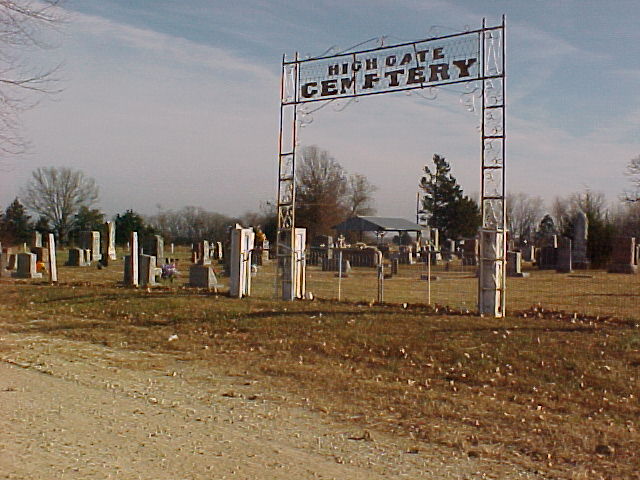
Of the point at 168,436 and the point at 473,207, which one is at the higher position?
the point at 473,207

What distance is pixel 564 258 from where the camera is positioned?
34938 mm

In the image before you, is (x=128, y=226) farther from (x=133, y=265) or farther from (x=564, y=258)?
(x=133, y=265)

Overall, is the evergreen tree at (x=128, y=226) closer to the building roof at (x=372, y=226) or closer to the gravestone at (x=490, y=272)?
the building roof at (x=372, y=226)

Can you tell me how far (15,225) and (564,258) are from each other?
50291mm

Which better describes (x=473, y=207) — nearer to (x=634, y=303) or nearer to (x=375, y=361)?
(x=634, y=303)

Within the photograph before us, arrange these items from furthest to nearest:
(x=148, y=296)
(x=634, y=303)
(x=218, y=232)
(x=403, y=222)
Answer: (x=218, y=232), (x=403, y=222), (x=634, y=303), (x=148, y=296)

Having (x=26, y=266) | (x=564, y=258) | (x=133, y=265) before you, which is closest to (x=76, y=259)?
(x=26, y=266)

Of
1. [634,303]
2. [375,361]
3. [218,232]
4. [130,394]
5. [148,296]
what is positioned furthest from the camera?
[218,232]

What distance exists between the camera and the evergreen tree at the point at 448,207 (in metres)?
59.1

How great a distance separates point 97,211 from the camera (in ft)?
227

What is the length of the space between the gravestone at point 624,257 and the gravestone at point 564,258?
1.87m

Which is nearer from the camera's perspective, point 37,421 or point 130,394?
point 37,421

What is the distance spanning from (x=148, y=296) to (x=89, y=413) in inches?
402

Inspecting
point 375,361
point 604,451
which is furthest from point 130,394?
point 604,451
